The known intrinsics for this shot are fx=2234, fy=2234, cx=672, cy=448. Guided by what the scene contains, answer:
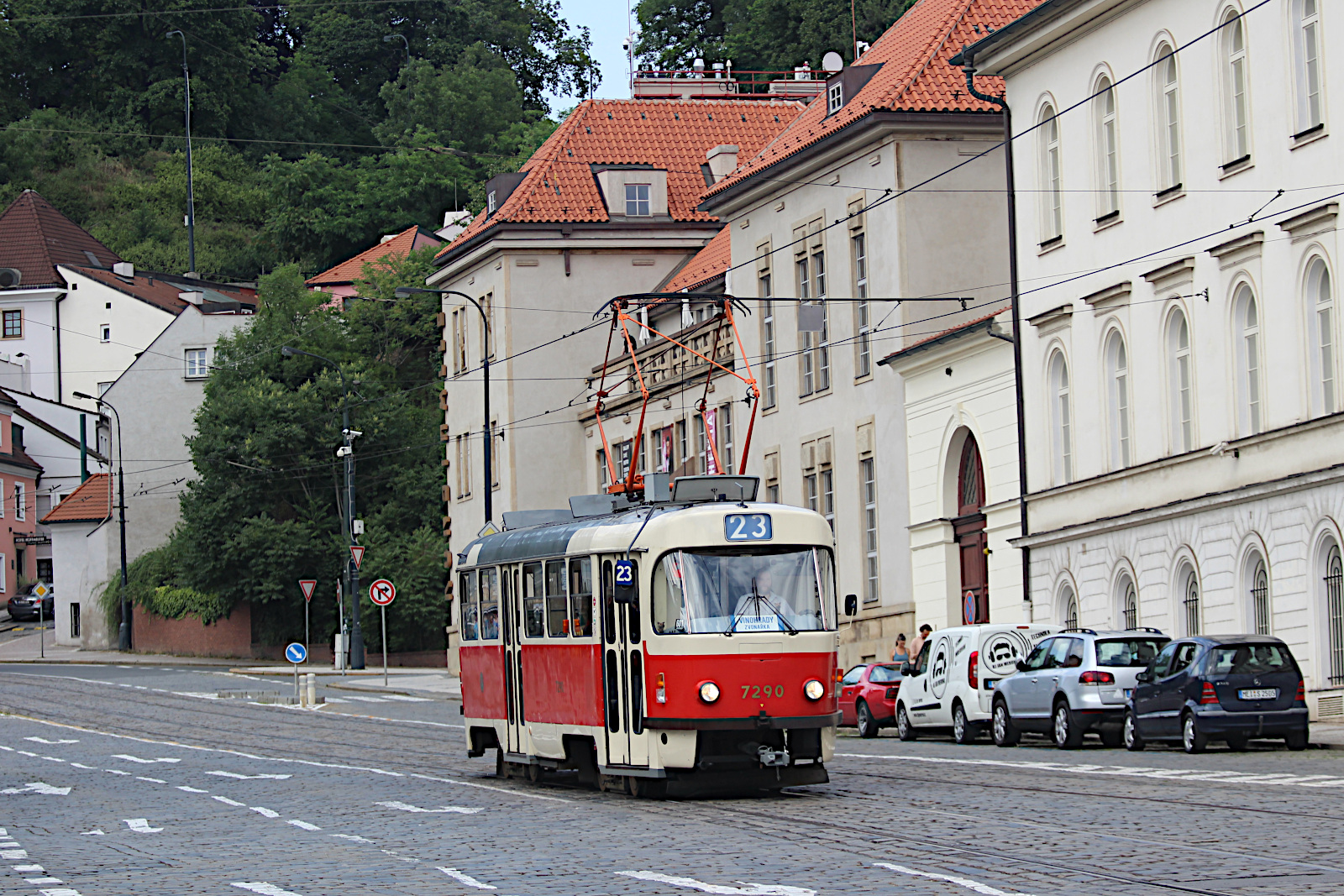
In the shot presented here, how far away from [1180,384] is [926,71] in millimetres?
13434

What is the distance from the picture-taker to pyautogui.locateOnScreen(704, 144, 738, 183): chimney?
6331 cm

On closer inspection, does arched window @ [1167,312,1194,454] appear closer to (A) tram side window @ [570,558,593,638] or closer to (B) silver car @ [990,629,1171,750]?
(B) silver car @ [990,629,1171,750]

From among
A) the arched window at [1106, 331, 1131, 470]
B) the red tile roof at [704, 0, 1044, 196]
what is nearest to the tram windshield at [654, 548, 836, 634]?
the arched window at [1106, 331, 1131, 470]

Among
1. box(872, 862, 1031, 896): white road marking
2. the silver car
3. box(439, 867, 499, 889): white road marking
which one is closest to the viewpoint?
box(872, 862, 1031, 896): white road marking

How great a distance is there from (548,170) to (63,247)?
2235 inches

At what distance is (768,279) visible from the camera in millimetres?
53250

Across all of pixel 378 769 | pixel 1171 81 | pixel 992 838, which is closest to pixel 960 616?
pixel 1171 81

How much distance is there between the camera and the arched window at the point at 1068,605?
38938 millimetres

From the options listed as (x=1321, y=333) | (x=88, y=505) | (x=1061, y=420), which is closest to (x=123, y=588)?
(x=88, y=505)

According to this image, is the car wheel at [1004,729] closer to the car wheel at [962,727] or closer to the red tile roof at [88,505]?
the car wheel at [962,727]

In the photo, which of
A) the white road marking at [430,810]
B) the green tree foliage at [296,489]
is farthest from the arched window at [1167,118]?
the green tree foliage at [296,489]

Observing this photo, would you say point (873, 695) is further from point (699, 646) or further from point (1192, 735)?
point (699, 646)

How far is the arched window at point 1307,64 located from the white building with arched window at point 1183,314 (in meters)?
0.04

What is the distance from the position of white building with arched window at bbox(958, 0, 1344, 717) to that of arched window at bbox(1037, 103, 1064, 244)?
0.06 meters
